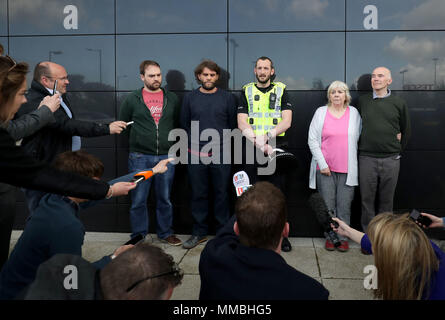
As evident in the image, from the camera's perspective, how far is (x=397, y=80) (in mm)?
4508

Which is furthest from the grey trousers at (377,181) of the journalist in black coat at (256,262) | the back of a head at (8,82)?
the back of a head at (8,82)

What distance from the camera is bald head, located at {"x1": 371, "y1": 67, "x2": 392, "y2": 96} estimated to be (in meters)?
4.14

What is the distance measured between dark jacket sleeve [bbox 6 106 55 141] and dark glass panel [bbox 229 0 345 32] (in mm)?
2620

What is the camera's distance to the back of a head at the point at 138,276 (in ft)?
4.30

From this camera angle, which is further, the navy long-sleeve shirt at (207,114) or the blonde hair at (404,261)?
the navy long-sleeve shirt at (207,114)

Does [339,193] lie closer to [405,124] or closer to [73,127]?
[405,124]

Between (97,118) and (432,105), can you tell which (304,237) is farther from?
(97,118)

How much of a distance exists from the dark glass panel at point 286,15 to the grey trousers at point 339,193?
1818 mm

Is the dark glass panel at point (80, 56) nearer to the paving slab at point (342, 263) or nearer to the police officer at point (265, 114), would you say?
the police officer at point (265, 114)

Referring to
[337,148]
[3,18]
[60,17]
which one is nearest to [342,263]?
[337,148]

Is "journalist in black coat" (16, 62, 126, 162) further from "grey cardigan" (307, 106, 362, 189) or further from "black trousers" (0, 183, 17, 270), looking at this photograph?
"grey cardigan" (307, 106, 362, 189)

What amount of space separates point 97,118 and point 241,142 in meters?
1.90

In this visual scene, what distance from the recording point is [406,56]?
4.50m
